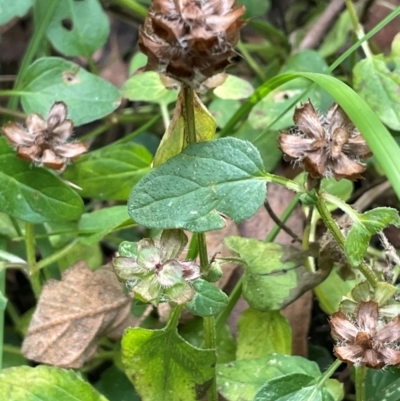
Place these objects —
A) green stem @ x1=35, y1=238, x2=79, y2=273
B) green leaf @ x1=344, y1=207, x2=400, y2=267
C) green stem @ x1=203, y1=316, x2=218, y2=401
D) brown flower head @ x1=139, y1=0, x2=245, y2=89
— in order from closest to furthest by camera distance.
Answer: brown flower head @ x1=139, y1=0, x2=245, y2=89 < green leaf @ x1=344, y1=207, x2=400, y2=267 < green stem @ x1=203, y1=316, x2=218, y2=401 < green stem @ x1=35, y1=238, x2=79, y2=273

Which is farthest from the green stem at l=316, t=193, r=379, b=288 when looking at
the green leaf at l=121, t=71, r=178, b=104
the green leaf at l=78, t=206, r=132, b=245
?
the green leaf at l=121, t=71, r=178, b=104

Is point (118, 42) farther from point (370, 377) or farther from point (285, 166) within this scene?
point (370, 377)

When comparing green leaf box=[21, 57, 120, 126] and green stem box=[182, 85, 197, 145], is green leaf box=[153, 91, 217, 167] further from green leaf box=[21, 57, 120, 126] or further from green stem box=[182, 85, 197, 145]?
green leaf box=[21, 57, 120, 126]

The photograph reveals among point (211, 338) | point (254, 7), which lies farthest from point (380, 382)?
point (254, 7)

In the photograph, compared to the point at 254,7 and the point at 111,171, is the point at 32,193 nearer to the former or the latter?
the point at 111,171

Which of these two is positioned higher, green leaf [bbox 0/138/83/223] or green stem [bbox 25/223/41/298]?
green leaf [bbox 0/138/83/223]

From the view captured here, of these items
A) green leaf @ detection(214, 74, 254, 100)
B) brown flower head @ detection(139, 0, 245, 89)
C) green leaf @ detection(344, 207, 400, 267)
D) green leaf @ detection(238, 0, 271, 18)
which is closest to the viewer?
brown flower head @ detection(139, 0, 245, 89)

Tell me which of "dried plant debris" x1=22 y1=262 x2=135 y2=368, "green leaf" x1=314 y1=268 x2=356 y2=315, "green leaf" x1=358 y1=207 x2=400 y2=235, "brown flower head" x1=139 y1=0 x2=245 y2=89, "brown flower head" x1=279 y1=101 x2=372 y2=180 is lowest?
"dried plant debris" x1=22 y1=262 x2=135 y2=368

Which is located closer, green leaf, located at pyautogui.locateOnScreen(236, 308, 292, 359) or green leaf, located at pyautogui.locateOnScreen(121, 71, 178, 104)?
green leaf, located at pyautogui.locateOnScreen(236, 308, 292, 359)
